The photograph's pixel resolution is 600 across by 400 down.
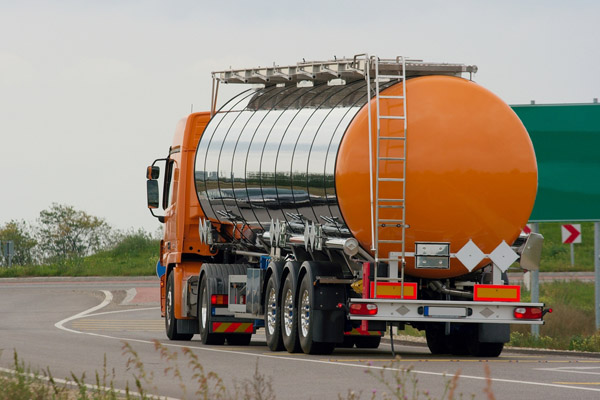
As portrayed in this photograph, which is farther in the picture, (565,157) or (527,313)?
(565,157)

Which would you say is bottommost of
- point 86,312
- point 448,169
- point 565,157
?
point 86,312

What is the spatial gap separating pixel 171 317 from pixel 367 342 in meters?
4.34

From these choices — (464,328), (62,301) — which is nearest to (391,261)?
(464,328)

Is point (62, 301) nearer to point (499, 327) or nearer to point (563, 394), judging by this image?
point (499, 327)

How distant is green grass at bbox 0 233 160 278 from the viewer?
2072 inches

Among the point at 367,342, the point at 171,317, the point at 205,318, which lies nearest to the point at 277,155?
the point at 367,342

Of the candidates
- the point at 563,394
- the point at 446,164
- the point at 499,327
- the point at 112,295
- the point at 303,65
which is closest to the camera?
the point at 563,394

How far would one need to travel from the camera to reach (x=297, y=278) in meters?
18.4

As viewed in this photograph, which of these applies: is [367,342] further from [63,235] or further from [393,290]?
[63,235]

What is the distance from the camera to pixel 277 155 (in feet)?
63.1

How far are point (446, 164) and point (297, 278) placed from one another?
2.77 metres

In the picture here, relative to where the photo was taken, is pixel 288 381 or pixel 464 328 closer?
pixel 288 381

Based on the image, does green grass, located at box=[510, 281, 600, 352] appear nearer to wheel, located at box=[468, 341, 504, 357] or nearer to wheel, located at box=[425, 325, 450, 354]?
wheel, located at box=[425, 325, 450, 354]

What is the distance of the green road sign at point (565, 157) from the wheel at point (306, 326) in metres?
8.04
